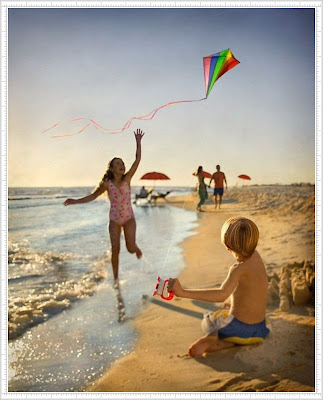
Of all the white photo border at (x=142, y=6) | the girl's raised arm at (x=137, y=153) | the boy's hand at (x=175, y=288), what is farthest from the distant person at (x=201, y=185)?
the boy's hand at (x=175, y=288)

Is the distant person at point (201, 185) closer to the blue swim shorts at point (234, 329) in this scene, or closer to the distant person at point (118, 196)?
the distant person at point (118, 196)

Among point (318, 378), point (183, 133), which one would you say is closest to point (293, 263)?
point (318, 378)

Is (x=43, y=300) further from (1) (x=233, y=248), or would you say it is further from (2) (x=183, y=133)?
(1) (x=233, y=248)

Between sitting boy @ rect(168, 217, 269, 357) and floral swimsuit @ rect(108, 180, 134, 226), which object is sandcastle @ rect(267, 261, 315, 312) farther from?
floral swimsuit @ rect(108, 180, 134, 226)

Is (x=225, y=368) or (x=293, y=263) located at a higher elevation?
(x=293, y=263)

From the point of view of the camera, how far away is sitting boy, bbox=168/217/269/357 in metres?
1.59

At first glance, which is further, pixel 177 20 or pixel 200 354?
pixel 177 20

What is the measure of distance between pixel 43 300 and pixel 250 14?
2.56m

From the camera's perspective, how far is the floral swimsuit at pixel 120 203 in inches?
79.6

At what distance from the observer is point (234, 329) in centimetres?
180

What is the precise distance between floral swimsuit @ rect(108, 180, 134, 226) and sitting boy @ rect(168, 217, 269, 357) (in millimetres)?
583

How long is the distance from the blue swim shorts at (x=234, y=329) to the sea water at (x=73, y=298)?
373mm

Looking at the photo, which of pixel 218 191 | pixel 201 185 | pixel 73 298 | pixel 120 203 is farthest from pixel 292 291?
pixel 73 298

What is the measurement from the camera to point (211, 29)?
8.86 ft
